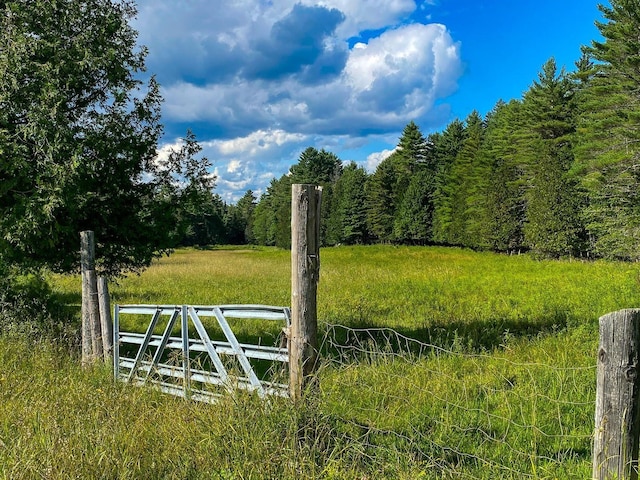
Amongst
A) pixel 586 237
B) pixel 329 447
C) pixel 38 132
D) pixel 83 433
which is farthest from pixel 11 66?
pixel 586 237

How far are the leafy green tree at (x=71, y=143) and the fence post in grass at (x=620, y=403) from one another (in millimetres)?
7548

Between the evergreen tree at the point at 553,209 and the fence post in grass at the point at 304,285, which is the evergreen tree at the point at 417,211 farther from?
the fence post in grass at the point at 304,285

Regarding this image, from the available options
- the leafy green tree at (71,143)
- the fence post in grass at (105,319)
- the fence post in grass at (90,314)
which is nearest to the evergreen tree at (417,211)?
the leafy green tree at (71,143)

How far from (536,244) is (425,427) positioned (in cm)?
3135

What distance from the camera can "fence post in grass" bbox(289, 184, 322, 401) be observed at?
4.21 m

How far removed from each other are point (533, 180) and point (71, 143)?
38.3 m

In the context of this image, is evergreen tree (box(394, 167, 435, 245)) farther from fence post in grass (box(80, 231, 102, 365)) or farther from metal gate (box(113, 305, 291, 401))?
fence post in grass (box(80, 231, 102, 365))

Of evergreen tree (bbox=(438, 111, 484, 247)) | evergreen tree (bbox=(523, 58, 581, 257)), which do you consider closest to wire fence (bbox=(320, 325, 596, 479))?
evergreen tree (bbox=(523, 58, 581, 257))

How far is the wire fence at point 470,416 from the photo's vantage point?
378cm

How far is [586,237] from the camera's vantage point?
122 feet

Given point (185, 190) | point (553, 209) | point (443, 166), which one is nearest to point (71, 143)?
point (185, 190)

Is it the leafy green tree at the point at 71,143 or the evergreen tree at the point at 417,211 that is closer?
the leafy green tree at the point at 71,143

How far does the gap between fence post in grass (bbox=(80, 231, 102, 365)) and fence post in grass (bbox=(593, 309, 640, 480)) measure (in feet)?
23.2

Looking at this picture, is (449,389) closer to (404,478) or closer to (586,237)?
(404,478)
